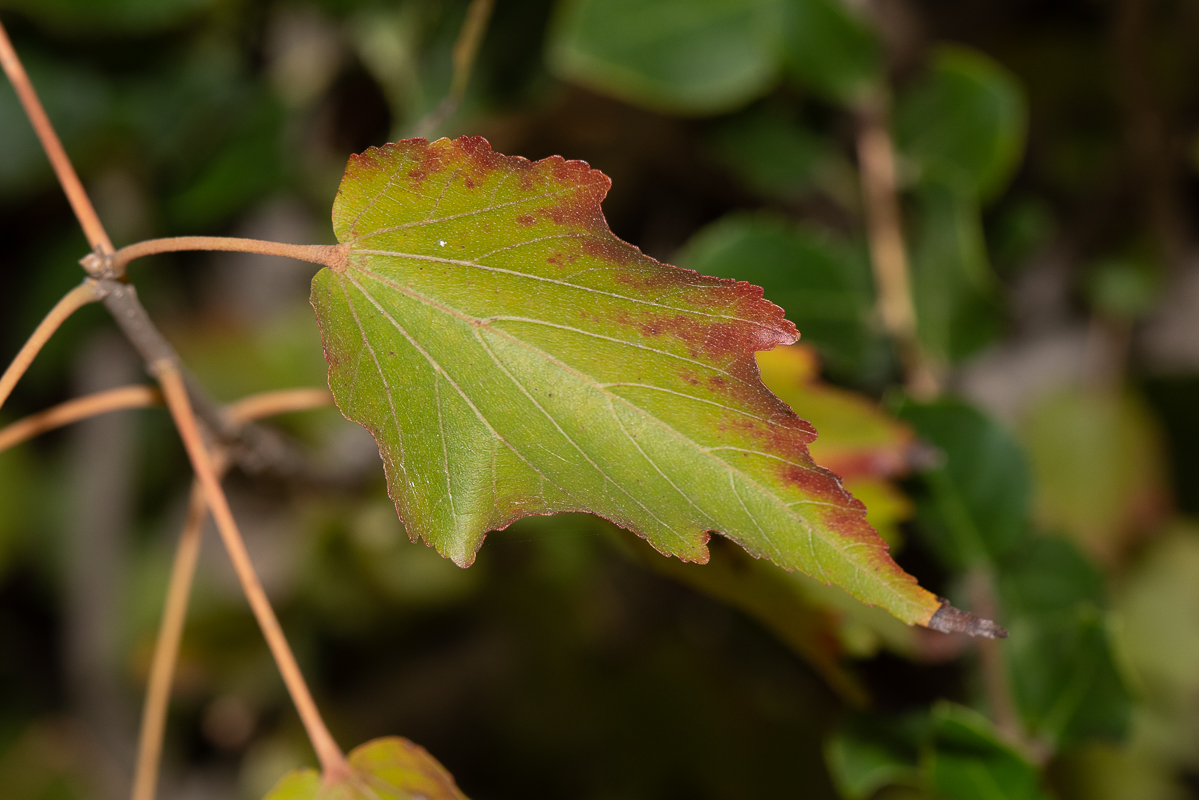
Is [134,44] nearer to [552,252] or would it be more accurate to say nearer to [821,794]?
[552,252]

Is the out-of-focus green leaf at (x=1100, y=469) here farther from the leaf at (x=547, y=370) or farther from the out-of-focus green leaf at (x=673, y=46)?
the leaf at (x=547, y=370)

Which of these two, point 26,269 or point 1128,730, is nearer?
point 1128,730

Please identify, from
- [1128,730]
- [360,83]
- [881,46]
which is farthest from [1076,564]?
[360,83]

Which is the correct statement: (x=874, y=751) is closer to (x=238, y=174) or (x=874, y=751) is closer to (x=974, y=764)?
(x=974, y=764)

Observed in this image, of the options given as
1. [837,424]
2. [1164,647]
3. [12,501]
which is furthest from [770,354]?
[12,501]

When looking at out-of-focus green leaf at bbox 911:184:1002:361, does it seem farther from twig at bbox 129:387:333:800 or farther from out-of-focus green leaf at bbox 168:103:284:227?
out-of-focus green leaf at bbox 168:103:284:227
